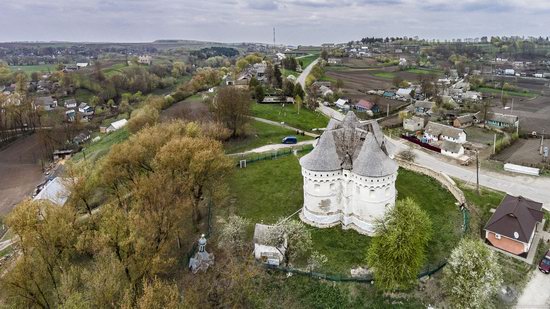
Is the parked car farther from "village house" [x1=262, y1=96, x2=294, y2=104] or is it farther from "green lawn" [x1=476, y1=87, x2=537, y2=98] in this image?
"green lawn" [x1=476, y1=87, x2=537, y2=98]

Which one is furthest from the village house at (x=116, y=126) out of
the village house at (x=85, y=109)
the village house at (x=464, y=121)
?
the village house at (x=464, y=121)

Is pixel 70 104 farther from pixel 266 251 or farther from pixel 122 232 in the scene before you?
pixel 266 251

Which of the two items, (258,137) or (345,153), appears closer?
(345,153)

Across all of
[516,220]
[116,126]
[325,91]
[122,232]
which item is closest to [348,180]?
[516,220]

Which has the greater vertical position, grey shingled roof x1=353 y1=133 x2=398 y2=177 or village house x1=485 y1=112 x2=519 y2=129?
grey shingled roof x1=353 y1=133 x2=398 y2=177

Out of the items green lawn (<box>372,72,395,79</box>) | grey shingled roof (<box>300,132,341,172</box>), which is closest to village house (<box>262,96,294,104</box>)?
grey shingled roof (<box>300,132,341,172</box>)

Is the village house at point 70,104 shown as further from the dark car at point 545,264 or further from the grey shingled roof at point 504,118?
the dark car at point 545,264

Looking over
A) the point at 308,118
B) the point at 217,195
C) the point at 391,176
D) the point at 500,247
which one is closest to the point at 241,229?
the point at 217,195
